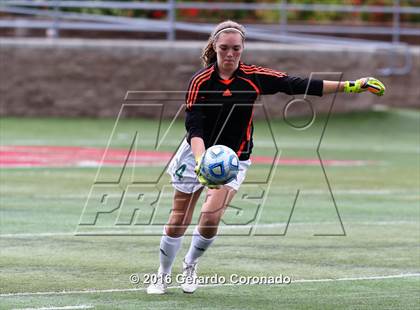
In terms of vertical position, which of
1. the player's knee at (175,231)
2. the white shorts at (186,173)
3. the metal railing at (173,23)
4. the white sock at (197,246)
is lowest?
the metal railing at (173,23)

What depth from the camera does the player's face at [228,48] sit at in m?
7.80

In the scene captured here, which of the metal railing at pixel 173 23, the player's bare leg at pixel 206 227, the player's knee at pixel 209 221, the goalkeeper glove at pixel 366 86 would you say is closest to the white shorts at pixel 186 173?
the player's bare leg at pixel 206 227

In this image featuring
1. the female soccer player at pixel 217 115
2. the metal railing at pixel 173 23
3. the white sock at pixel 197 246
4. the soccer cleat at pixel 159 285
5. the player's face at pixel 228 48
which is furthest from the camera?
the metal railing at pixel 173 23

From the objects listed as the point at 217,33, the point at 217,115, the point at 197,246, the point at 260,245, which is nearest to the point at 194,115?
the point at 217,115

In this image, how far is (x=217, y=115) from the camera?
8031 mm

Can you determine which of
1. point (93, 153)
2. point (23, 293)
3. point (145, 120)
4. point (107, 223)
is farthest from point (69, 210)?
point (145, 120)

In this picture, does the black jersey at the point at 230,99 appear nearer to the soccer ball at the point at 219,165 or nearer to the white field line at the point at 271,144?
the soccer ball at the point at 219,165

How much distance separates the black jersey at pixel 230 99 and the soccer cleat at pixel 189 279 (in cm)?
94

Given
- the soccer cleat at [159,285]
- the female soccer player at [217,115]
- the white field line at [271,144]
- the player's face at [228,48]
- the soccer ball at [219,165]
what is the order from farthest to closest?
the white field line at [271,144] → the soccer cleat at [159,285] → the female soccer player at [217,115] → the player's face at [228,48] → the soccer ball at [219,165]

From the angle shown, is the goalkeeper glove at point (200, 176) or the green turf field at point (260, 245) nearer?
the goalkeeper glove at point (200, 176)

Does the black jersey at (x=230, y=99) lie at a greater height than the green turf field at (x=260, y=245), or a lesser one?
greater

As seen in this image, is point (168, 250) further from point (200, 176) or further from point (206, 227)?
point (200, 176)

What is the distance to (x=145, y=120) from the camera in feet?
83.0

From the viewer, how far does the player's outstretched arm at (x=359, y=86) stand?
7.92 m
